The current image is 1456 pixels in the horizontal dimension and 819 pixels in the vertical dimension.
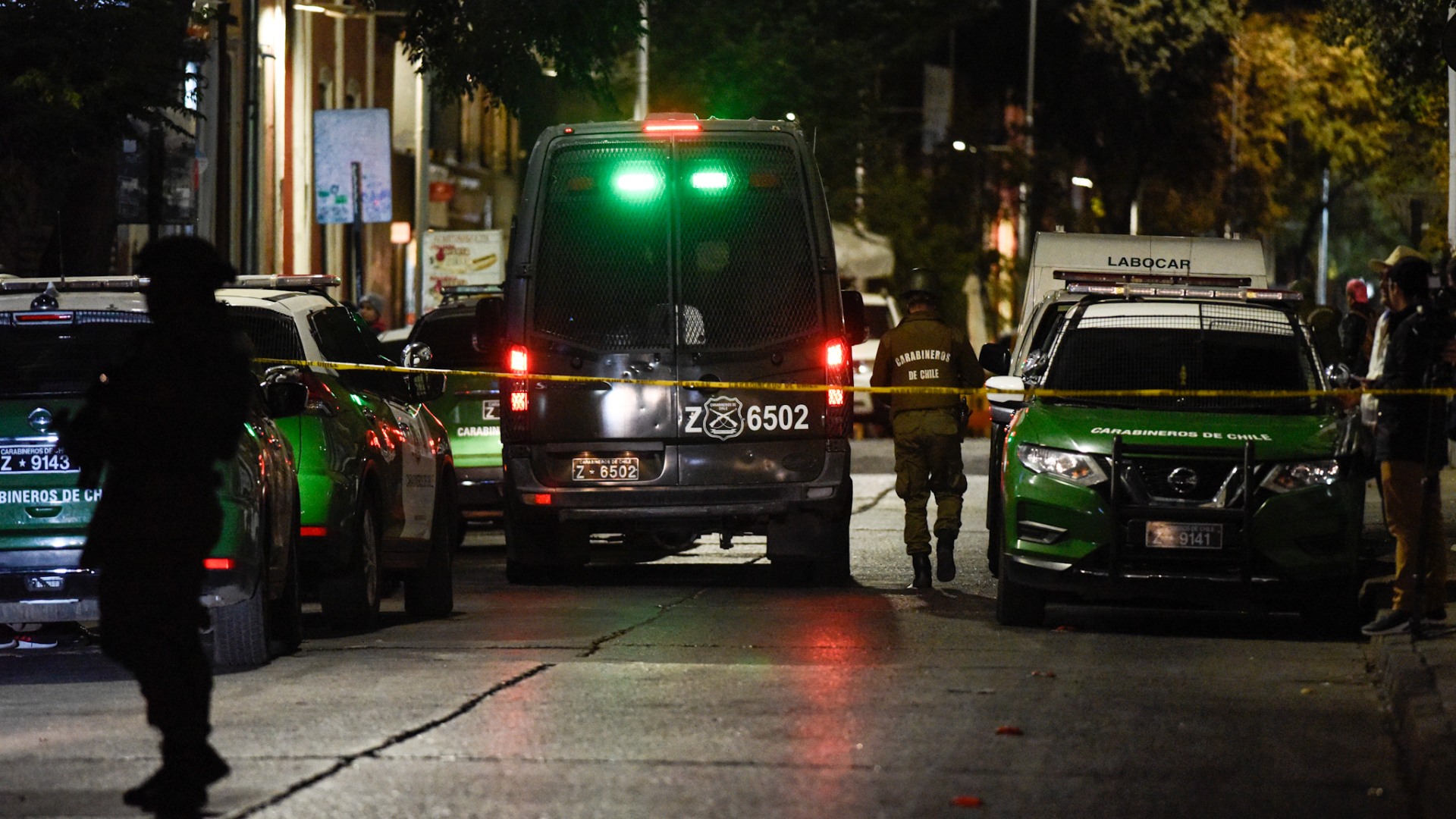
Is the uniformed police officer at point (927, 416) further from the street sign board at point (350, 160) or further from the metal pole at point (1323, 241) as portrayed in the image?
the metal pole at point (1323, 241)

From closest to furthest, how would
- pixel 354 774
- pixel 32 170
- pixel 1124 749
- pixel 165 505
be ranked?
pixel 165 505, pixel 354 774, pixel 1124 749, pixel 32 170

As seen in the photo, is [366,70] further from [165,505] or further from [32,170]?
[165,505]

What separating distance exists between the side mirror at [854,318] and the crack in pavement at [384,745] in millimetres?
4650

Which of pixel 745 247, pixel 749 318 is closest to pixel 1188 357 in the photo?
pixel 749 318

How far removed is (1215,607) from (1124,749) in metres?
5.47

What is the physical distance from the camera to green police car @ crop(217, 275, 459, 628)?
40.3 feet

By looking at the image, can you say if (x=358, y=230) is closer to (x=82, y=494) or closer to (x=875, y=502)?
(x=875, y=502)

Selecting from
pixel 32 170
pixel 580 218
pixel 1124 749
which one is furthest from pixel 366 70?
pixel 1124 749

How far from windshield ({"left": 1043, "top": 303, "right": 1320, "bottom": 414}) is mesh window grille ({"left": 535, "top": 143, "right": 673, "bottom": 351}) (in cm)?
244

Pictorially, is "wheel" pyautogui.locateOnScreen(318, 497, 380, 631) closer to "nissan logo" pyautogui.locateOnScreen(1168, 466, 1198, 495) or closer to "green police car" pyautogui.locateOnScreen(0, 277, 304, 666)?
"green police car" pyautogui.locateOnScreen(0, 277, 304, 666)

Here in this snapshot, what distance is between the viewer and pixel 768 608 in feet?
44.9

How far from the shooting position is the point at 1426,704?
9.28m

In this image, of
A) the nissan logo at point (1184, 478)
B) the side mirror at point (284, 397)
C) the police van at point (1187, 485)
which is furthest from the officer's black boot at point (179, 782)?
the nissan logo at point (1184, 478)

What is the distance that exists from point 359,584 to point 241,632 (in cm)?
194
